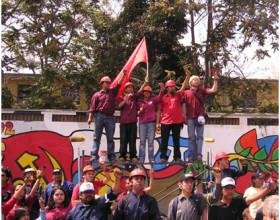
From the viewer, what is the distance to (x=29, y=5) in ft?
57.6

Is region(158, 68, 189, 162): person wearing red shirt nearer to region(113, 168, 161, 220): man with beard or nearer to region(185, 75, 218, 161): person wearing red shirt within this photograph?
region(185, 75, 218, 161): person wearing red shirt

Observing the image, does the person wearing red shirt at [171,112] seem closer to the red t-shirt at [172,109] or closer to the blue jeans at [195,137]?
the red t-shirt at [172,109]

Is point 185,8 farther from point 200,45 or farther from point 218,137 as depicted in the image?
point 218,137

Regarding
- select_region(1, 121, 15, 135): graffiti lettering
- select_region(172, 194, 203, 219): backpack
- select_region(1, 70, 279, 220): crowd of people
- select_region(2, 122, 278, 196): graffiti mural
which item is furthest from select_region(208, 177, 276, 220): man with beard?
select_region(1, 121, 15, 135): graffiti lettering

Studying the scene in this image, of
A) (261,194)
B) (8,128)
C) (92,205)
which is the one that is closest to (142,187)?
(92,205)

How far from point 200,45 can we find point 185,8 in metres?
1.44

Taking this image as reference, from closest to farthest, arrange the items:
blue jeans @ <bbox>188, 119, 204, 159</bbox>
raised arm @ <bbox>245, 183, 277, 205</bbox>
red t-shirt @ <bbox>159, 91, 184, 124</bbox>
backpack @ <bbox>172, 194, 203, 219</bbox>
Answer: raised arm @ <bbox>245, 183, 277, 205</bbox> < backpack @ <bbox>172, 194, 203, 219</bbox> < red t-shirt @ <bbox>159, 91, 184, 124</bbox> < blue jeans @ <bbox>188, 119, 204, 159</bbox>

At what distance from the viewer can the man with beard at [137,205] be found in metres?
6.03

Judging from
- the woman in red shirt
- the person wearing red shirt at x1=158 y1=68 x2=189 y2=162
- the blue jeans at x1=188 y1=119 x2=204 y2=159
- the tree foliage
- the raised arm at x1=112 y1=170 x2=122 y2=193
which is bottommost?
the woman in red shirt

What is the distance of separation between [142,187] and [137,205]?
219mm

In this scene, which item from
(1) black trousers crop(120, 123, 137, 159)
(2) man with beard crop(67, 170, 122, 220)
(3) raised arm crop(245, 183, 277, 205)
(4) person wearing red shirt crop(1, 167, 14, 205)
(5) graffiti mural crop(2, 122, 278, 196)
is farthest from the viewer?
(5) graffiti mural crop(2, 122, 278, 196)

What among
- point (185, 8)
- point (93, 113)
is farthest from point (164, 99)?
point (185, 8)

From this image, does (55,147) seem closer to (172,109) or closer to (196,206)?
(172,109)

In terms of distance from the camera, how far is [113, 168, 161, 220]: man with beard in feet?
19.8
